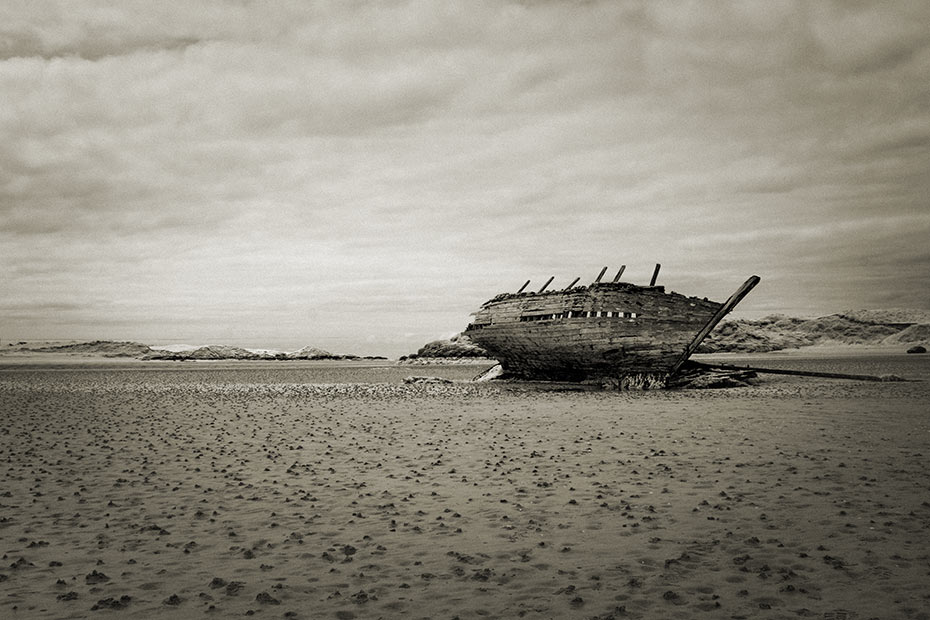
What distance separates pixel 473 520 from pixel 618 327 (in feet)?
77.0

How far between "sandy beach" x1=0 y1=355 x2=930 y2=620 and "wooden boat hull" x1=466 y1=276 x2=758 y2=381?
14121mm

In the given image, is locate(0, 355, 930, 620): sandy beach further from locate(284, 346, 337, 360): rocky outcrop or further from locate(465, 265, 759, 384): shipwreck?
locate(284, 346, 337, 360): rocky outcrop

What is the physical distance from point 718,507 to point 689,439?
5448 mm

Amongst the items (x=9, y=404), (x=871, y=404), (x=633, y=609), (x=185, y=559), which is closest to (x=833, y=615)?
(x=633, y=609)

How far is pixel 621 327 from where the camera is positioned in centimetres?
2998

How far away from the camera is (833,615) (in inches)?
188

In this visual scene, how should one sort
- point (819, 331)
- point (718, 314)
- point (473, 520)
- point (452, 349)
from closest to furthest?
point (473, 520), point (718, 314), point (452, 349), point (819, 331)

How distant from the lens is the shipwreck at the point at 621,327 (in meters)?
30.0

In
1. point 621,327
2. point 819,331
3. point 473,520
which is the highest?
point 819,331

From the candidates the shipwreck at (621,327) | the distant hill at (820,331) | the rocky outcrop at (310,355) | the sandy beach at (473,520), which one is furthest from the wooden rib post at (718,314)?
the rocky outcrop at (310,355)

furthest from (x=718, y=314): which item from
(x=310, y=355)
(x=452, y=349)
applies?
(x=310, y=355)

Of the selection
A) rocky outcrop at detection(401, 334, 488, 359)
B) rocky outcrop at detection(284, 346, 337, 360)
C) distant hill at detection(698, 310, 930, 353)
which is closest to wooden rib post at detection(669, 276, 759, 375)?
rocky outcrop at detection(401, 334, 488, 359)

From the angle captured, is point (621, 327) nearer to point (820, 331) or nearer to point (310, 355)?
point (310, 355)

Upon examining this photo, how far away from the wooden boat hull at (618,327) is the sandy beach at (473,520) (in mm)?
14121
